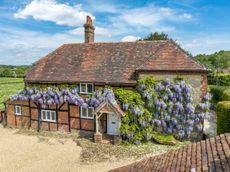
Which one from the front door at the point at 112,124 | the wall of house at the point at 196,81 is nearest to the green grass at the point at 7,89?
the front door at the point at 112,124

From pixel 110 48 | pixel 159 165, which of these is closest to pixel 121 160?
pixel 159 165

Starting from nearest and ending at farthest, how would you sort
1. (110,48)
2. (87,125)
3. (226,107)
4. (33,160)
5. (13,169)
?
(13,169)
(33,160)
(226,107)
(87,125)
(110,48)

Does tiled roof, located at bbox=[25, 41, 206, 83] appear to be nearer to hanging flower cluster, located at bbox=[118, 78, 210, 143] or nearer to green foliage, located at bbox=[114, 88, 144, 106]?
green foliage, located at bbox=[114, 88, 144, 106]

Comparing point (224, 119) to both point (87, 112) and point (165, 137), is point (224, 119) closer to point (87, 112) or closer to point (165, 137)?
point (165, 137)

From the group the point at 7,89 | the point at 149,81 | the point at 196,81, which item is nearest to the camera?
the point at 196,81

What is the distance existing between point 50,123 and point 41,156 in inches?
184

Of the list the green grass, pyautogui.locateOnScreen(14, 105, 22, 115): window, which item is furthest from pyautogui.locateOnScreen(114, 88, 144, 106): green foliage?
the green grass

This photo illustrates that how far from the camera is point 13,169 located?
1129cm

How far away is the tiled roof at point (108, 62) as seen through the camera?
14.8 meters

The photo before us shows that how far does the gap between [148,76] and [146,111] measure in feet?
7.93

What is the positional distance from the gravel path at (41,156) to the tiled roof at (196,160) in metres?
6.23

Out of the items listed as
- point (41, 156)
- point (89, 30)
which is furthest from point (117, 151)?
point (89, 30)

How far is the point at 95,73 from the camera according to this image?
16.4 m

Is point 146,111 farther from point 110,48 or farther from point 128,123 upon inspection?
point 110,48
